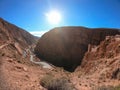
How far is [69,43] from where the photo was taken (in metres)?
62.5

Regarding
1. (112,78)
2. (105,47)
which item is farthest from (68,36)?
(112,78)

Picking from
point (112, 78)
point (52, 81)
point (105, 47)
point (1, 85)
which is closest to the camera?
point (1, 85)

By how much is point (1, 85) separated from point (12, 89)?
46cm

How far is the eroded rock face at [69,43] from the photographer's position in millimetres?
58844

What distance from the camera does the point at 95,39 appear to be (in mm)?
61188

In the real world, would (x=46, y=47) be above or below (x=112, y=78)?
above

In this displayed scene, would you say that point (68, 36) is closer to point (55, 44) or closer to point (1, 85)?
point (55, 44)

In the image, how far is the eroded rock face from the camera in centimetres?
5884

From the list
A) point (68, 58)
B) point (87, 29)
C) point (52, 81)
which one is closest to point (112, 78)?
point (52, 81)

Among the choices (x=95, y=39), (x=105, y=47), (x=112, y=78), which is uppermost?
(x=95, y=39)

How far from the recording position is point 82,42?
199 feet

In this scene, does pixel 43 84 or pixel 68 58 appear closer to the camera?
pixel 43 84

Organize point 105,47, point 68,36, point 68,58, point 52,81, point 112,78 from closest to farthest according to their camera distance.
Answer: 1. point 52,81
2. point 112,78
3. point 105,47
4. point 68,58
5. point 68,36

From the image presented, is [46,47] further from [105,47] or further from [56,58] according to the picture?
[105,47]
